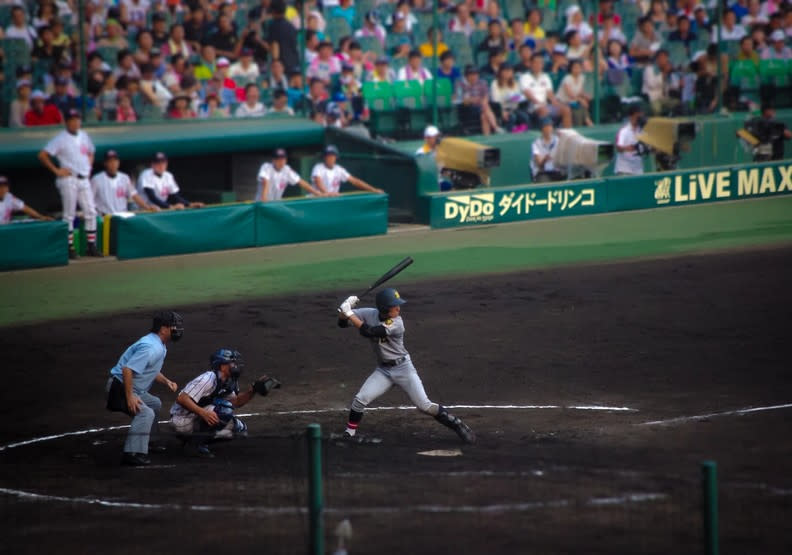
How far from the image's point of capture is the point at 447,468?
11.9 meters

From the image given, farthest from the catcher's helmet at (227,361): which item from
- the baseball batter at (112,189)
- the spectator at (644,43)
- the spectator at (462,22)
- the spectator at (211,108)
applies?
the spectator at (644,43)

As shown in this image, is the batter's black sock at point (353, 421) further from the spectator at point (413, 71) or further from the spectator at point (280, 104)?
the spectator at point (413, 71)

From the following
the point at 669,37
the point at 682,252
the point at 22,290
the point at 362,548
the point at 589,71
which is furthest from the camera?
the point at 669,37

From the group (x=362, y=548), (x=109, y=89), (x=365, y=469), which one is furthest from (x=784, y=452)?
(x=109, y=89)

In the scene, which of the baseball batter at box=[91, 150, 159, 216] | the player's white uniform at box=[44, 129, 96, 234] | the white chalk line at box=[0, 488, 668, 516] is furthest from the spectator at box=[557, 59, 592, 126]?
the white chalk line at box=[0, 488, 668, 516]

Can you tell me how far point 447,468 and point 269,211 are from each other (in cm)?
1385

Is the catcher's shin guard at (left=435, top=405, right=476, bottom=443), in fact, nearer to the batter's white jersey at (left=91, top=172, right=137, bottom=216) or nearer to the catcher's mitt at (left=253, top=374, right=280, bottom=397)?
the catcher's mitt at (left=253, top=374, right=280, bottom=397)

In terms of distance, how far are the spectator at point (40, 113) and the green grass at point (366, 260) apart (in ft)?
11.1

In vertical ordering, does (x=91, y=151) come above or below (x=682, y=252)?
above

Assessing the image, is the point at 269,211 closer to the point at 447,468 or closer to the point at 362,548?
the point at 447,468

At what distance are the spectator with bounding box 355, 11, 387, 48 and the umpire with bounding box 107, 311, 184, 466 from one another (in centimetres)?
1746

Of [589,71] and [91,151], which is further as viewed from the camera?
[589,71]

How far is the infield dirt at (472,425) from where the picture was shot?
10211 millimetres

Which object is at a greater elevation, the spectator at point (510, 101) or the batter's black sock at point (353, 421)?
the spectator at point (510, 101)
